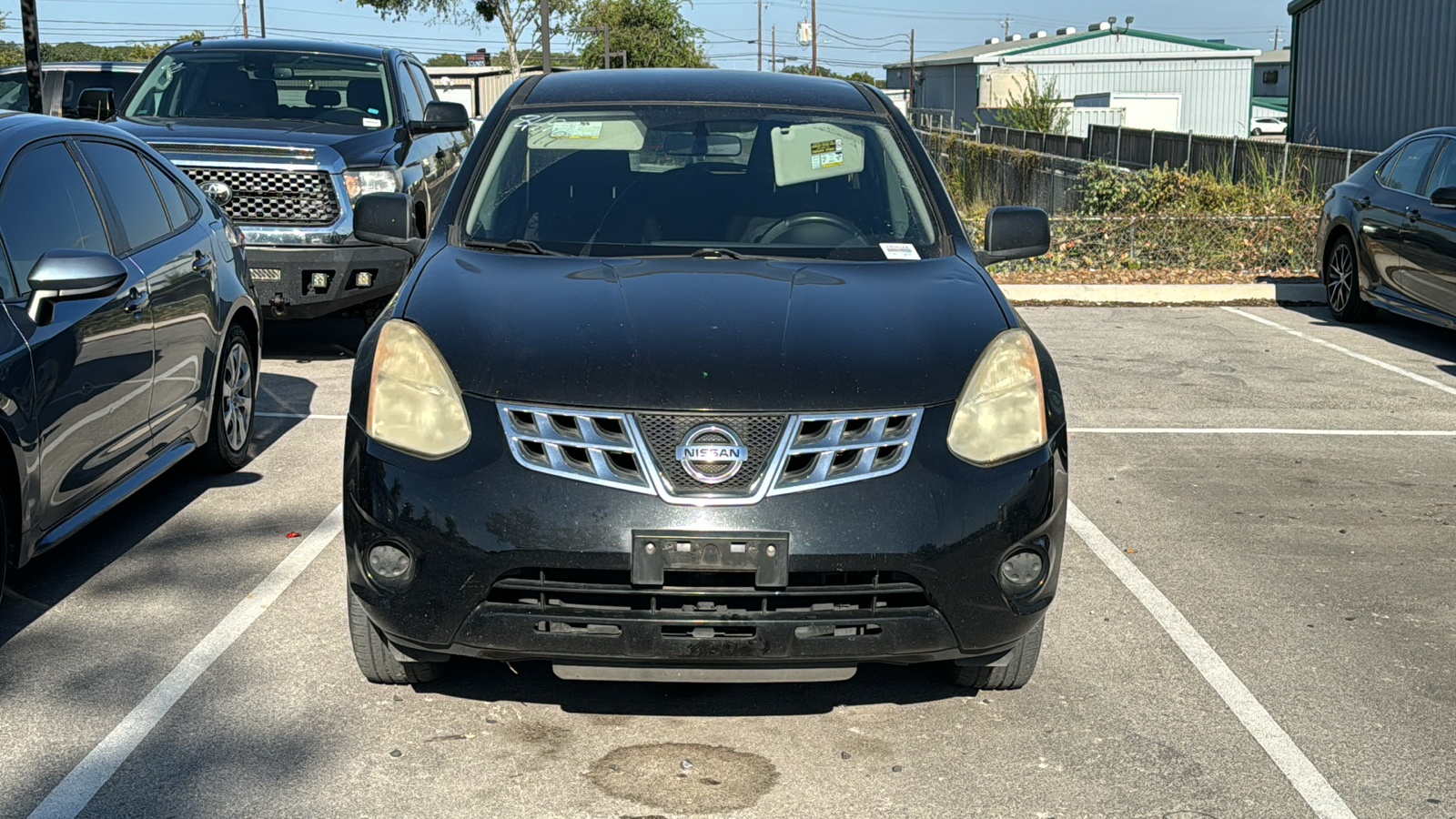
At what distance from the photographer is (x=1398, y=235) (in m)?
11.7

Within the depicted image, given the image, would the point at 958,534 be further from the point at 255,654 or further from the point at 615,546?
the point at 255,654

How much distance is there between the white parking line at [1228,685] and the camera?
3949 millimetres

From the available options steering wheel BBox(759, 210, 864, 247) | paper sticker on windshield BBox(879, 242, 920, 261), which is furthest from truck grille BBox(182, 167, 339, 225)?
paper sticker on windshield BBox(879, 242, 920, 261)

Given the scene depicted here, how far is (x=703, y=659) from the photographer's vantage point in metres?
3.84

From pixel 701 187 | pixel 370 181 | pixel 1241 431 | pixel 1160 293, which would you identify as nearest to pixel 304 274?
pixel 370 181

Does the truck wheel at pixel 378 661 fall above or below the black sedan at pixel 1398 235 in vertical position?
below

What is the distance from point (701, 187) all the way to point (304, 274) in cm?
550

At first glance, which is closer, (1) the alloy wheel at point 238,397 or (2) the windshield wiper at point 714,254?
(2) the windshield wiper at point 714,254

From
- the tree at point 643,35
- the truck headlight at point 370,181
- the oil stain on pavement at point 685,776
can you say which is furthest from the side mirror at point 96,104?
the tree at point 643,35

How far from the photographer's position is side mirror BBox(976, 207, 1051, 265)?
18.1ft

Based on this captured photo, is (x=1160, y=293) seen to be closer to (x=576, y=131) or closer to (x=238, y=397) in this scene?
(x=238, y=397)

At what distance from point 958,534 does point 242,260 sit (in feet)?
16.1

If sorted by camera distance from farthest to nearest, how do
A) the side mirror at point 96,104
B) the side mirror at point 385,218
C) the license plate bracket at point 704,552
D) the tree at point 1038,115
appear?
the tree at point 1038,115, the side mirror at point 96,104, the side mirror at point 385,218, the license plate bracket at point 704,552

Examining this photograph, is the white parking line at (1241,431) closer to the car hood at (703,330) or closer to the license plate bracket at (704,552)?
the car hood at (703,330)
